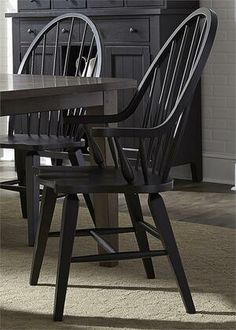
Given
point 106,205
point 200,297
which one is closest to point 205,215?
point 106,205

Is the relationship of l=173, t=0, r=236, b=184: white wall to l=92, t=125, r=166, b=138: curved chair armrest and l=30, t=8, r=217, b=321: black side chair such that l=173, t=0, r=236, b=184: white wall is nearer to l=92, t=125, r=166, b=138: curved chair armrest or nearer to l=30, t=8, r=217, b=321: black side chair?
l=30, t=8, r=217, b=321: black side chair

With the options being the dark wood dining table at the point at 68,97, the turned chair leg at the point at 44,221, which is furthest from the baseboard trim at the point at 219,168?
the turned chair leg at the point at 44,221

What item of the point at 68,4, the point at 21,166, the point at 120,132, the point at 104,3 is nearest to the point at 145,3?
the point at 104,3

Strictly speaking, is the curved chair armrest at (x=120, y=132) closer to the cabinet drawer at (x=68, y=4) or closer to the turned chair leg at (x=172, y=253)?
the turned chair leg at (x=172, y=253)

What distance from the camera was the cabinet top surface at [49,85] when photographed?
3029 millimetres

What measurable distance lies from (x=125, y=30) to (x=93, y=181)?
234cm

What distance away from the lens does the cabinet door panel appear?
5.26m

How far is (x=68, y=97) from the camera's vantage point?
3268 millimetres

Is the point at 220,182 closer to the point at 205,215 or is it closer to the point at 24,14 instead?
the point at 205,215

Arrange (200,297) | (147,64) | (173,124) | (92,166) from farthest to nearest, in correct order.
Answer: (147,64)
(92,166)
(200,297)
(173,124)

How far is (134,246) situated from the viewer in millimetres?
3990

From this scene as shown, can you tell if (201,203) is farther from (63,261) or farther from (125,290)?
(63,261)

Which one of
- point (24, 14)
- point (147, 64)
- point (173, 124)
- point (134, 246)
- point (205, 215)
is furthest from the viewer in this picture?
point (24, 14)

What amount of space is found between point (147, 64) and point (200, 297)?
226 cm
